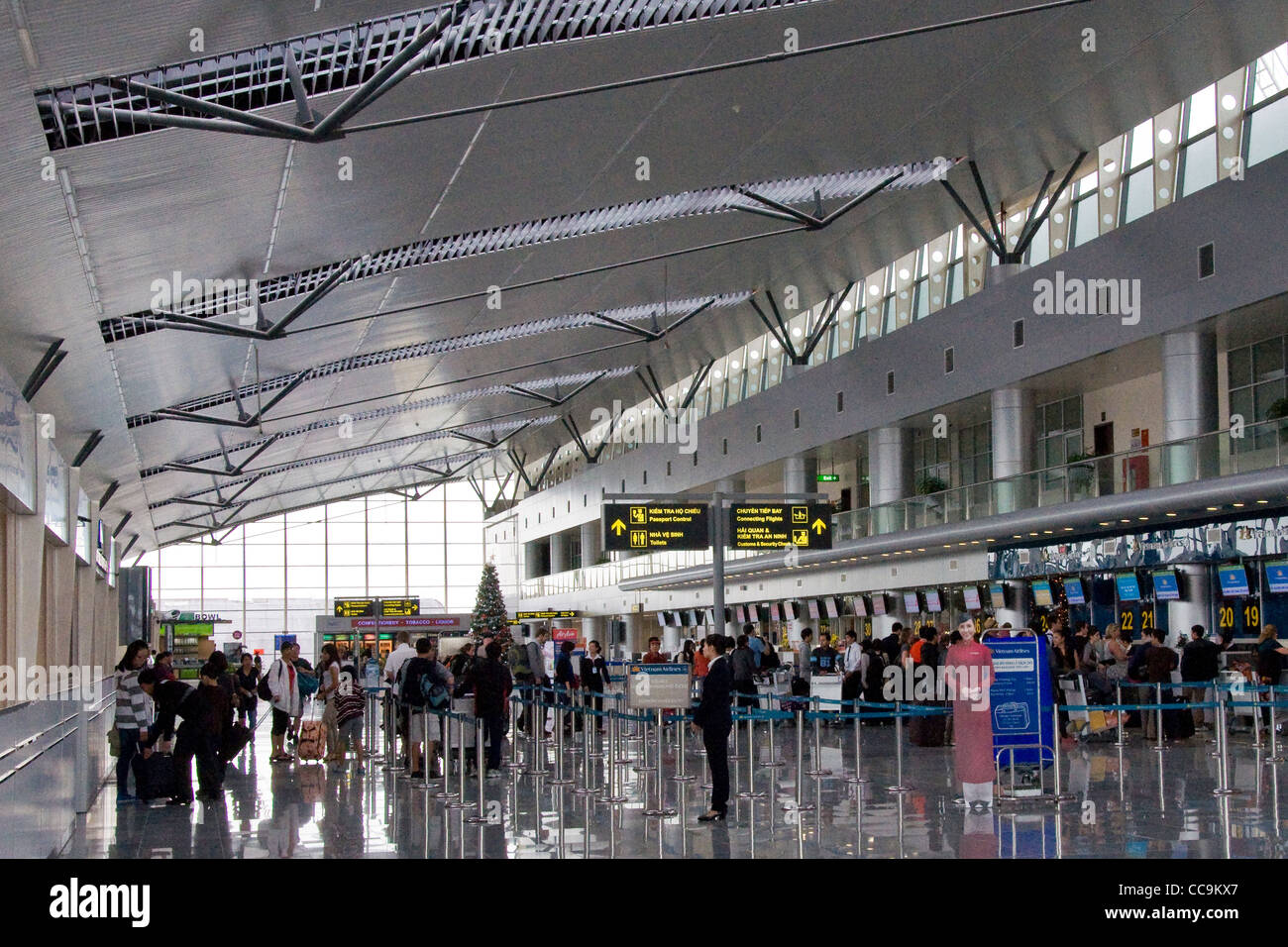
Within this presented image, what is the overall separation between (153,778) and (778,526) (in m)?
15.8

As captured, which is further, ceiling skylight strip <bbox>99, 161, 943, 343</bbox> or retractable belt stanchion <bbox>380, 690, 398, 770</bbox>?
ceiling skylight strip <bbox>99, 161, 943, 343</bbox>

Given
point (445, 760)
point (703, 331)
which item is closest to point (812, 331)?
point (703, 331)

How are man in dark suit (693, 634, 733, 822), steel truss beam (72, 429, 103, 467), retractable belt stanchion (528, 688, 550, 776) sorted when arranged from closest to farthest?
1. man in dark suit (693, 634, 733, 822)
2. retractable belt stanchion (528, 688, 550, 776)
3. steel truss beam (72, 429, 103, 467)

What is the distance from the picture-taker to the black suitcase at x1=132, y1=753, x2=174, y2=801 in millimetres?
15453

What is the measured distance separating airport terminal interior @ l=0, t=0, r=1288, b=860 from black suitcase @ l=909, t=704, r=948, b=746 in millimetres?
52

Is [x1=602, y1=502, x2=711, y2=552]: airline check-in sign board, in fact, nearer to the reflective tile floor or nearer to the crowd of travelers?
the crowd of travelers

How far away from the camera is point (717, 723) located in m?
13.6

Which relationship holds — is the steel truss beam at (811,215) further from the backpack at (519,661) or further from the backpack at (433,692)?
the backpack at (433,692)

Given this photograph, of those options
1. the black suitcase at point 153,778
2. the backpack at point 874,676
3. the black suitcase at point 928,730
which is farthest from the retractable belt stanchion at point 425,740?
the backpack at point 874,676

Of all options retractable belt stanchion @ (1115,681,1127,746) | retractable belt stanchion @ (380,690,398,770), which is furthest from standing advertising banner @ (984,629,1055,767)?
retractable belt stanchion @ (380,690,398,770)

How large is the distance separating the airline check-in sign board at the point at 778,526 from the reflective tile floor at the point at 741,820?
10722mm

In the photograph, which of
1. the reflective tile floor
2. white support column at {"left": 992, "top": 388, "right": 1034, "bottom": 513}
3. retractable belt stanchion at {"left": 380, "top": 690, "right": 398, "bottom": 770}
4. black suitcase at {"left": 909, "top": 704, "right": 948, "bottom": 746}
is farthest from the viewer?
white support column at {"left": 992, "top": 388, "right": 1034, "bottom": 513}

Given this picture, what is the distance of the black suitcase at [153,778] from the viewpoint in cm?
1545
